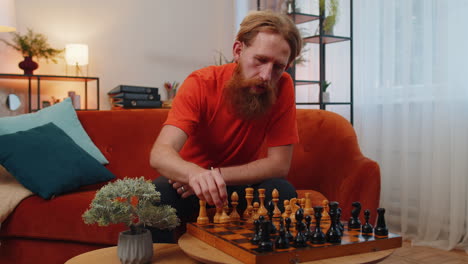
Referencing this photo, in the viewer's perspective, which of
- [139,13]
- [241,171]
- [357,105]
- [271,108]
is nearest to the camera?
[241,171]

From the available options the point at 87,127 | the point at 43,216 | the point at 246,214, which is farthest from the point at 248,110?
the point at 87,127

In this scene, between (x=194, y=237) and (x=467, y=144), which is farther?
(x=467, y=144)

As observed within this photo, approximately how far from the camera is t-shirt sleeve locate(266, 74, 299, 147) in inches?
68.9

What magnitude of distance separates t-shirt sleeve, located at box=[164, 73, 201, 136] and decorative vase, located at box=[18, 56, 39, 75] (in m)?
2.50

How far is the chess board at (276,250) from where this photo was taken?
3.26 feet

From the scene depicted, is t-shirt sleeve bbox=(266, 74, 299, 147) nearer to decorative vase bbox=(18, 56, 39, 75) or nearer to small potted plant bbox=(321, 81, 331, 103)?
small potted plant bbox=(321, 81, 331, 103)

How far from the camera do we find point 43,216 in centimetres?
191

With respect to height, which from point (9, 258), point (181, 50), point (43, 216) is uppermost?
point (181, 50)

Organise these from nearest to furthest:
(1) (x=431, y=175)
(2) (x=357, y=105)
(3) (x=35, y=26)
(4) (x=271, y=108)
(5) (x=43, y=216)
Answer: (4) (x=271, y=108)
(5) (x=43, y=216)
(1) (x=431, y=175)
(2) (x=357, y=105)
(3) (x=35, y=26)

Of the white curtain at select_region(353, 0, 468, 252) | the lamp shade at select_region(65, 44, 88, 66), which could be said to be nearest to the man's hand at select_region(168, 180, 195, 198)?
the white curtain at select_region(353, 0, 468, 252)

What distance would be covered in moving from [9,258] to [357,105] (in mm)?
2462

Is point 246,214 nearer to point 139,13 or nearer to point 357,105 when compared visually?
point 357,105

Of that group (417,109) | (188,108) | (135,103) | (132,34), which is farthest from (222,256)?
(132,34)

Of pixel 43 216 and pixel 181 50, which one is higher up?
pixel 181 50
